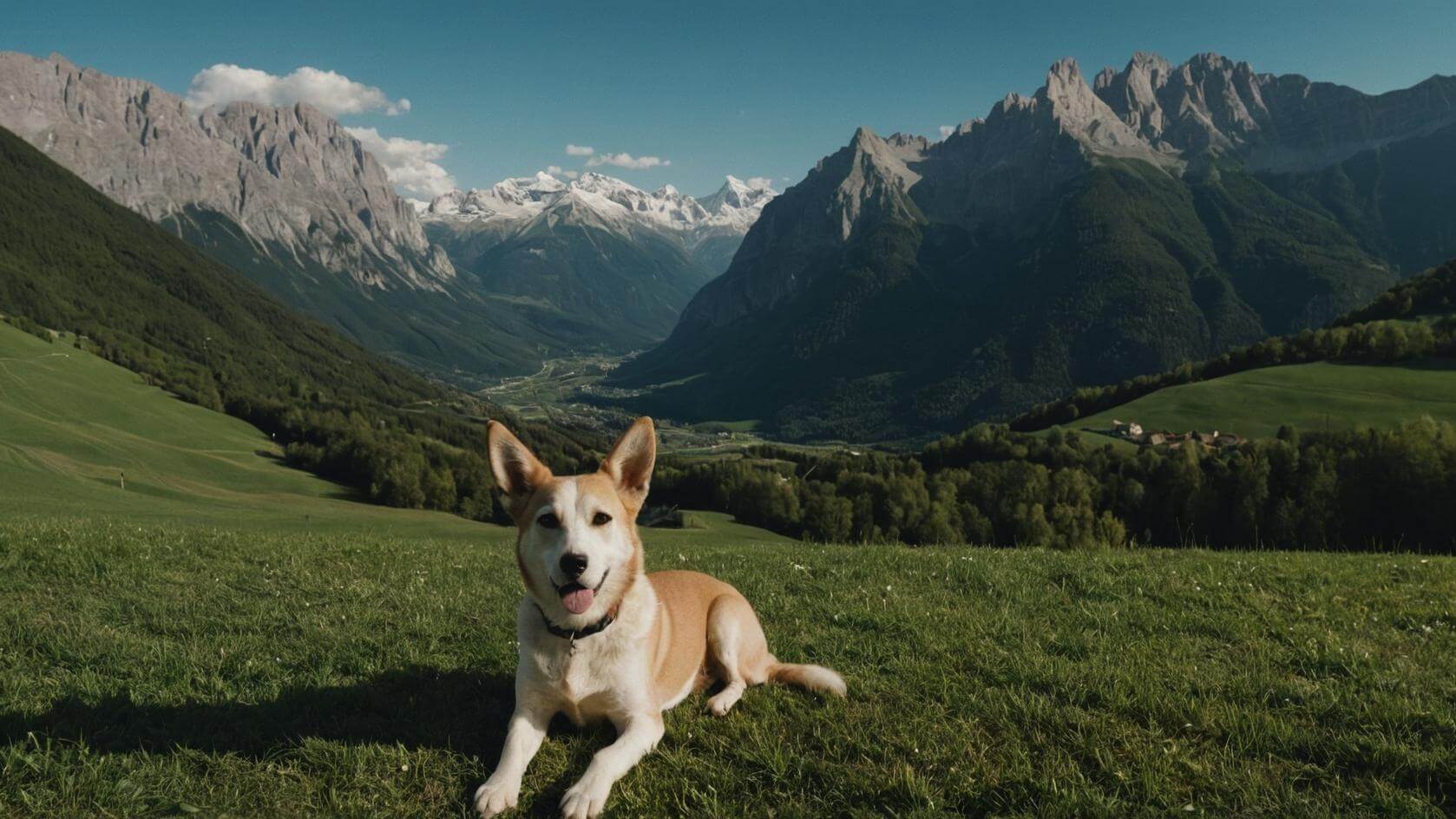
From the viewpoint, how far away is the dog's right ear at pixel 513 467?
655 centimetres

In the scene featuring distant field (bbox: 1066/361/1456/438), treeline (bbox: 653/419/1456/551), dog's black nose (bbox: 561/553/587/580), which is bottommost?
treeline (bbox: 653/419/1456/551)

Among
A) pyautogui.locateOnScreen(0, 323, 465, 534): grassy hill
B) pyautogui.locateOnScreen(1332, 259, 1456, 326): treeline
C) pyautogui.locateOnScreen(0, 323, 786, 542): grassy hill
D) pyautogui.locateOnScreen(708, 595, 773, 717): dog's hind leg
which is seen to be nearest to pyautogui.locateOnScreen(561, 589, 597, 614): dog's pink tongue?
pyautogui.locateOnScreen(708, 595, 773, 717): dog's hind leg

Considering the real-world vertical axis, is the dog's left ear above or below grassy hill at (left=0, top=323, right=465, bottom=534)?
above

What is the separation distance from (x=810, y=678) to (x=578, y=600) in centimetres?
279

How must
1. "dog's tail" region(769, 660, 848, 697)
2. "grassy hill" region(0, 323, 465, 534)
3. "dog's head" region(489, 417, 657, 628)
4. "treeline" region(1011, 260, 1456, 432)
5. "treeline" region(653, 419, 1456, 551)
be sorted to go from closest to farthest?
"dog's head" region(489, 417, 657, 628)
"dog's tail" region(769, 660, 848, 697)
"grassy hill" region(0, 323, 465, 534)
"treeline" region(653, 419, 1456, 551)
"treeline" region(1011, 260, 1456, 432)

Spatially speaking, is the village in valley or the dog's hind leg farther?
the village in valley

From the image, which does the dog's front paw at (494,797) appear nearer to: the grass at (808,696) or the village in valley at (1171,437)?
the grass at (808,696)

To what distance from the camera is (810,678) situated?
7.55 m

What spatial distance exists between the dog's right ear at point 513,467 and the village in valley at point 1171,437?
96.4 m

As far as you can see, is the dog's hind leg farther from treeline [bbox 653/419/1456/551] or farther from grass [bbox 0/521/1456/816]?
treeline [bbox 653/419/1456/551]

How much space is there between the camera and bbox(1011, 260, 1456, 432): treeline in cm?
12725

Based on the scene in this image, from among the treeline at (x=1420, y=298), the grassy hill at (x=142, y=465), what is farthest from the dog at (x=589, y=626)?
the treeline at (x=1420, y=298)

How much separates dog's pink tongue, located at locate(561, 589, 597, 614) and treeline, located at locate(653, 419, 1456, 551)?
54015 millimetres

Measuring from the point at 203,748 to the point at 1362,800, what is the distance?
29.9 ft
